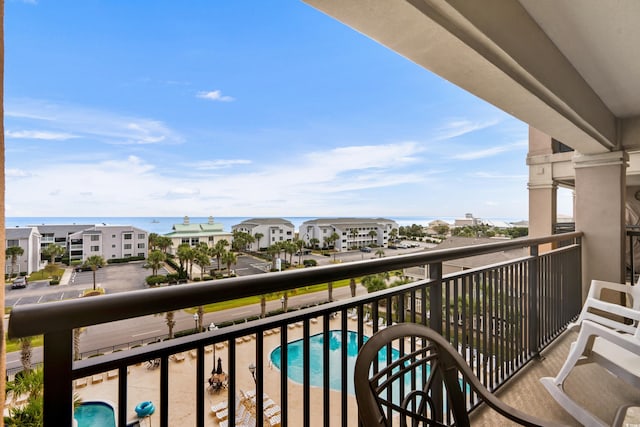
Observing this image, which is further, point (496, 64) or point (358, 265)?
point (496, 64)

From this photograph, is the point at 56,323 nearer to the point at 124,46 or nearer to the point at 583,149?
the point at 583,149

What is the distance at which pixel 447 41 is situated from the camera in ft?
4.59

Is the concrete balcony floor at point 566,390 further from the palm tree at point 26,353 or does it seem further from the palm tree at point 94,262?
the palm tree at point 94,262

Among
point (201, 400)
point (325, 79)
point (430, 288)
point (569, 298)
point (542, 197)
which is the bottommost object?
point (569, 298)

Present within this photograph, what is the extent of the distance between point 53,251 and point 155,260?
2.99 ft

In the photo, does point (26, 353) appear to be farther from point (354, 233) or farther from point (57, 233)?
point (354, 233)

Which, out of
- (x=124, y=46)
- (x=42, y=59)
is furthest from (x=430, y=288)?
(x=124, y=46)

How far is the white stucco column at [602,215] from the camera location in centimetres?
357

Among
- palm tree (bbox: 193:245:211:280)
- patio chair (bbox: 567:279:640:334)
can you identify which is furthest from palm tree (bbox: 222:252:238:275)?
patio chair (bbox: 567:279:640:334)

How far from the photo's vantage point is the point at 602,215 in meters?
3.69

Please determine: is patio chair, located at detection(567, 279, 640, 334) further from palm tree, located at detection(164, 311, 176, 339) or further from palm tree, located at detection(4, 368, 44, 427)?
palm tree, located at detection(4, 368, 44, 427)

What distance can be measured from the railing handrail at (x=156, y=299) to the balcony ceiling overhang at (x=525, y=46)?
0.99 m

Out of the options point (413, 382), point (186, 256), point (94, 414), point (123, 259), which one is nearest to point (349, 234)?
point (186, 256)

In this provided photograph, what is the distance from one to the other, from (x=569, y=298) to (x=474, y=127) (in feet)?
62.9
